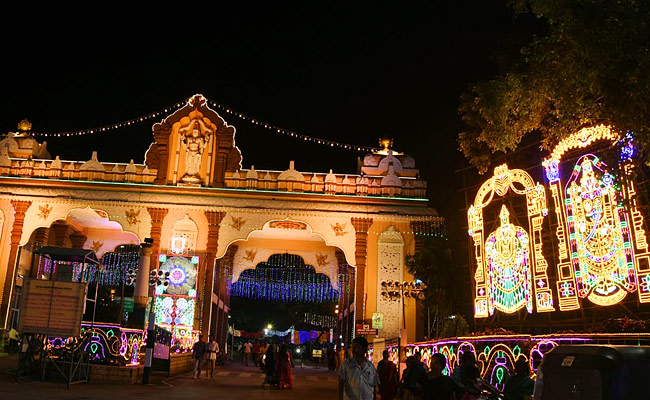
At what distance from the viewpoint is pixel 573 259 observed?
1316 centimetres

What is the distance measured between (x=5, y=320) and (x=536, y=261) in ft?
65.6

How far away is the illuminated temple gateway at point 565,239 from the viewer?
11.7m

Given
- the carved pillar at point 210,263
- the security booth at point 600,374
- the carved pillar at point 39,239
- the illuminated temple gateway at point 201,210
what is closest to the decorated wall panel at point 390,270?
the illuminated temple gateway at point 201,210

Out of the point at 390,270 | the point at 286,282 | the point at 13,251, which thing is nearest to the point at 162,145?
the point at 13,251

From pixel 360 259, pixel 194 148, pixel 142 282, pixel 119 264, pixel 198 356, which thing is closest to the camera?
pixel 198 356

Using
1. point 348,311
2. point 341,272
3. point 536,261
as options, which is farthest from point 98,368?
point 341,272

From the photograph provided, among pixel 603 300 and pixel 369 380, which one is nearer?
pixel 369 380

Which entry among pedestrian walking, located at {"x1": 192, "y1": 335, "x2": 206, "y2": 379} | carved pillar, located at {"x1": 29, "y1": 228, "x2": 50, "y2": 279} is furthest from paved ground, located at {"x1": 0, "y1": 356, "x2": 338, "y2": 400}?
carved pillar, located at {"x1": 29, "y1": 228, "x2": 50, "y2": 279}

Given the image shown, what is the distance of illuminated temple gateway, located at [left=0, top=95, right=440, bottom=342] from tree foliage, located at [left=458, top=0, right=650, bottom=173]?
13.1 meters

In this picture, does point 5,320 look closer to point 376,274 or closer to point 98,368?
point 98,368

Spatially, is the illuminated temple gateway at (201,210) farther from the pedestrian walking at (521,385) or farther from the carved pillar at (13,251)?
the pedestrian walking at (521,385)

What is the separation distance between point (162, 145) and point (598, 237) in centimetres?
1900

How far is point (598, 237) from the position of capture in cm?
1250

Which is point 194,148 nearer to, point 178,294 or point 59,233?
point 178,294
